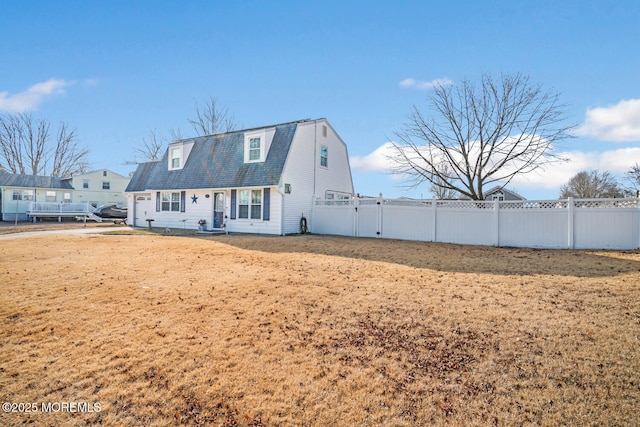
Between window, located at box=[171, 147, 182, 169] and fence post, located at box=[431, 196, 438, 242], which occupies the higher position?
window, located at box=[171, 147, 182, 169]

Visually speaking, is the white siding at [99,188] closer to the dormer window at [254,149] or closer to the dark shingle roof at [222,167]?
the dark shingle roof at [222,167]

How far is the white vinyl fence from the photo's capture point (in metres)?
9.84

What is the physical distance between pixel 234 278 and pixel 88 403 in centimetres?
354

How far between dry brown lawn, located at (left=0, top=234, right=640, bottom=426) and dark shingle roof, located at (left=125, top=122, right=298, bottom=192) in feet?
29.9

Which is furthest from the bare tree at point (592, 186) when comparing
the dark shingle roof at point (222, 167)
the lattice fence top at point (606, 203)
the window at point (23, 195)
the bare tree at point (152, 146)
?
the window at point (23, 195)

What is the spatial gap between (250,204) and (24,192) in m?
29.0

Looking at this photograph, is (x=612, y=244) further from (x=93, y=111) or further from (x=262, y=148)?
(x=93, y=111)

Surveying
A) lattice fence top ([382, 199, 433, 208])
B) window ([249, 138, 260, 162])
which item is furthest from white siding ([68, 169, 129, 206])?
lattice fence top ([382, 199, 433, 208])

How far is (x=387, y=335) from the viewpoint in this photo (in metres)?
3.82

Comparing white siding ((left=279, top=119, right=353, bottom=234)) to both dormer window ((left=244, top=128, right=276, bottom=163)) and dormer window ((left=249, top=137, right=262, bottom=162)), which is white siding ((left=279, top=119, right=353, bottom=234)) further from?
dormer window ((left=249, top=137, right=262, bottom=162))

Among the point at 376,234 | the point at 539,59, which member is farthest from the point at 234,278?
the point at 539,59

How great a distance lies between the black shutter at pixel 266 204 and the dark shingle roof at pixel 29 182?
28926 millimetres

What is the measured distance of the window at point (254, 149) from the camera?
16109mm

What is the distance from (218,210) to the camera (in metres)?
17.1
